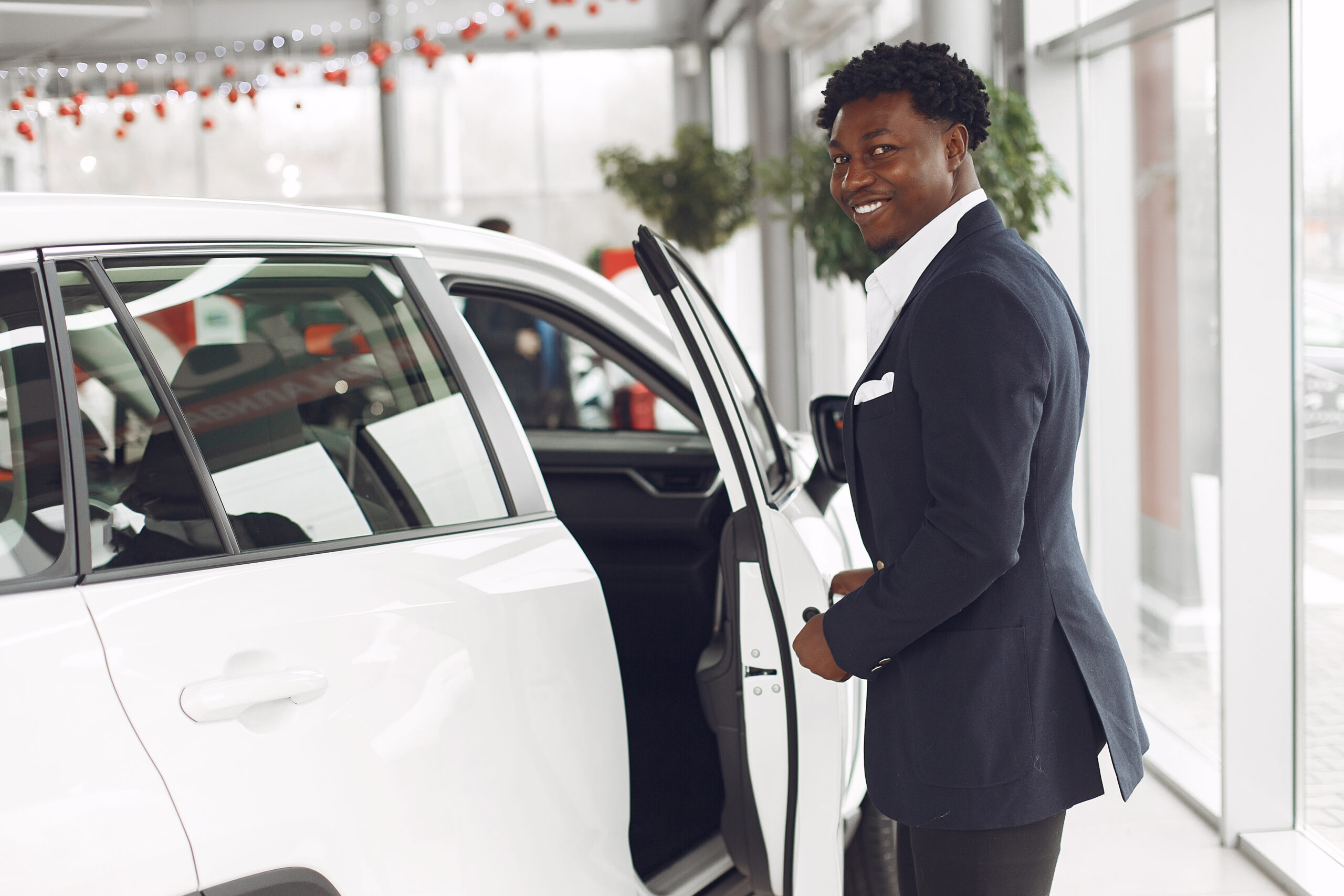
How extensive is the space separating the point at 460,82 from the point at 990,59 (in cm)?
896

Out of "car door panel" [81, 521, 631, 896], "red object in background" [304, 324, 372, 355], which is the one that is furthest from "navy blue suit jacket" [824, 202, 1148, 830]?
"red object in background" [304, 324, 372, 355]

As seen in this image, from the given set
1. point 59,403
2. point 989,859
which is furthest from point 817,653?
point 59,403

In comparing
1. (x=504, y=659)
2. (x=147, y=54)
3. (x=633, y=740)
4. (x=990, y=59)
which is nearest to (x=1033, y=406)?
(x=504, y=659)

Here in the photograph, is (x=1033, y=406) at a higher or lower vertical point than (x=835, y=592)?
higher

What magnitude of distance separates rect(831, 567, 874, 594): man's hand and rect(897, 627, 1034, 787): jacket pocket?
0.34 m

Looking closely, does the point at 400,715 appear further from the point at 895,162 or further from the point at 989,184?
the point at 989,184

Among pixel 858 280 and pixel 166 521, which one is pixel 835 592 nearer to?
pixel 166 521

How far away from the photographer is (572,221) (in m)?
12.5

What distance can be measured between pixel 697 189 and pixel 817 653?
25.8 feet

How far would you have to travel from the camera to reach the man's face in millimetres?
1265

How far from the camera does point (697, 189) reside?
28.9ft

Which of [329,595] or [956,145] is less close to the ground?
[956,145]

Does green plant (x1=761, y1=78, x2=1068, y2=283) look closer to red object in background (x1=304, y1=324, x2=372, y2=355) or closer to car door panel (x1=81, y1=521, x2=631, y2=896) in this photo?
red object in background (x1=304, y1=324, x2=372, y2=355)

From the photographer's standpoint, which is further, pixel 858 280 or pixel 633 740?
pixel 858 280
